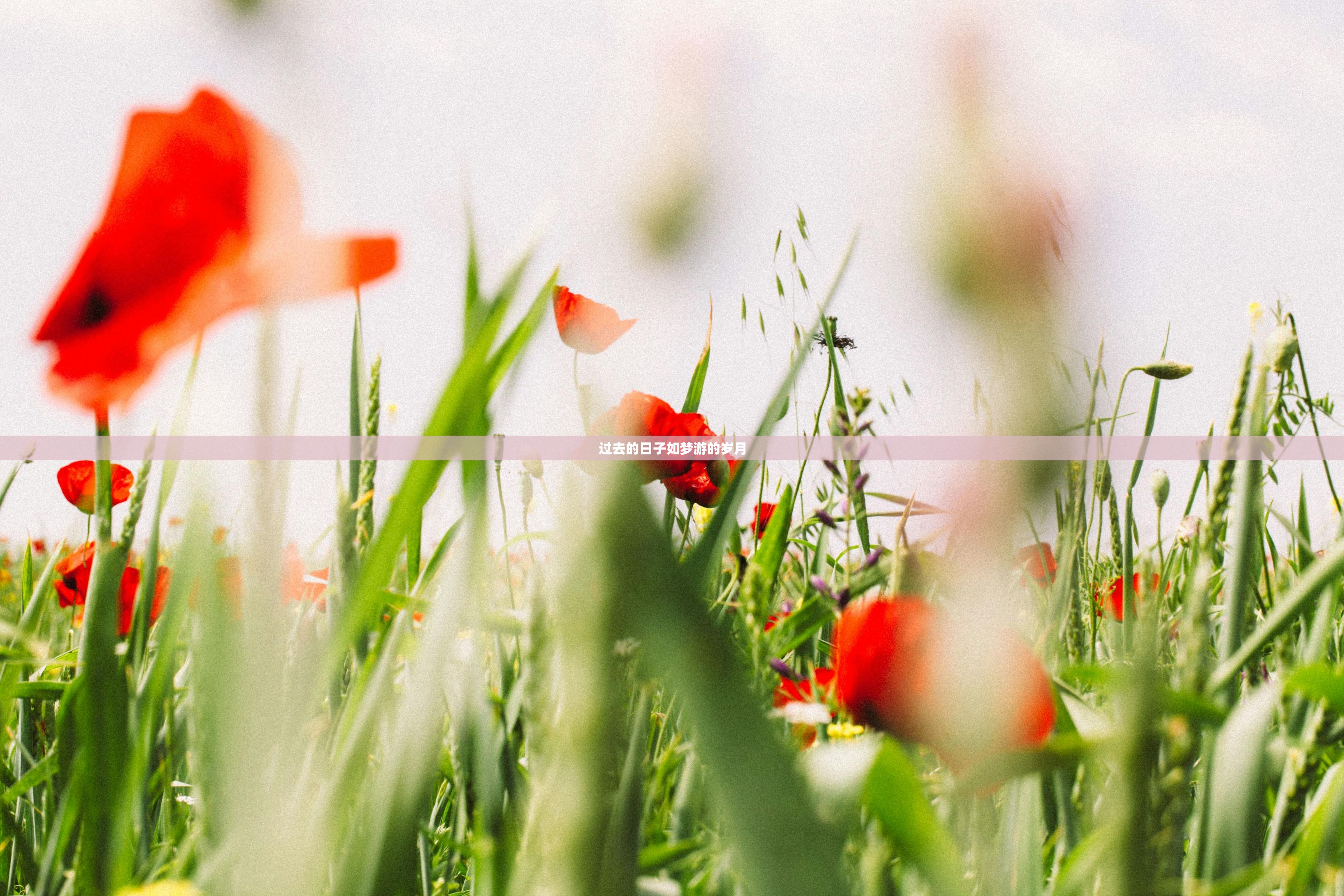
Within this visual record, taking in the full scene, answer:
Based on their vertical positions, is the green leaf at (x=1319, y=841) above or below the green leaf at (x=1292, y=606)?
below

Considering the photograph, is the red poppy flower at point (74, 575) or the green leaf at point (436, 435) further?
the red poppy flower at point (74, 575)

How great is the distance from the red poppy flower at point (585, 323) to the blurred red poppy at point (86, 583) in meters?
0.32

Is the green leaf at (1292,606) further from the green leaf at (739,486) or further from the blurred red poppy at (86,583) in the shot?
the blurred red poppy at (86,583)

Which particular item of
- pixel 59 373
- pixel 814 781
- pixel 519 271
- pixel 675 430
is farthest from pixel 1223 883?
pixel 675 430

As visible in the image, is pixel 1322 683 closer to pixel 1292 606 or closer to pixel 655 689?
pixel 1292 606

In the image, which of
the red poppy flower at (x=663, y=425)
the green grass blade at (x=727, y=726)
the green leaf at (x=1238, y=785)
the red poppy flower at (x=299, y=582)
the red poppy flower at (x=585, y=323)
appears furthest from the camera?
the red poppy flower at (x=585, y=323)

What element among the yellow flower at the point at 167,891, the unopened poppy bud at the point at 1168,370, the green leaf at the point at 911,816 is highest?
the unopened poppy bud at the point at 1168,370

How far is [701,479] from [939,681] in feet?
1.75

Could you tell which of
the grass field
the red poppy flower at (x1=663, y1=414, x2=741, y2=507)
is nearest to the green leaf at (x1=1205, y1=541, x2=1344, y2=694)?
the grass field

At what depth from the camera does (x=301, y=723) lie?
182 millimetres

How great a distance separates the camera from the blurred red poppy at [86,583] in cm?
64

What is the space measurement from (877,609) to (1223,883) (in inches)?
4.4

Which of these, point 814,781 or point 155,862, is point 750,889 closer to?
point 814,781

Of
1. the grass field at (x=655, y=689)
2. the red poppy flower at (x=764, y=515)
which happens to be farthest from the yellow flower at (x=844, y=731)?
the red poppy flower at (x=764, y=515)
